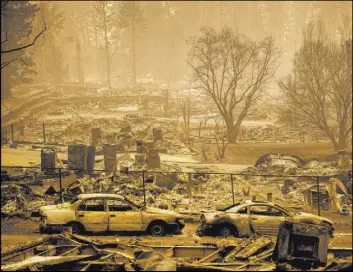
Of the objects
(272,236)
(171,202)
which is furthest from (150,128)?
(272,236)

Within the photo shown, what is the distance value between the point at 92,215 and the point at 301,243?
19.6 feet

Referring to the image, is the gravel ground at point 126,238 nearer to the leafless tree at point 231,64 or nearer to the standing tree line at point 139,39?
the standing tree line at point 139,39

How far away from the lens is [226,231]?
1428 cm

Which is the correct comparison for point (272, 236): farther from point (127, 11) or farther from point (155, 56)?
point (155, 56)

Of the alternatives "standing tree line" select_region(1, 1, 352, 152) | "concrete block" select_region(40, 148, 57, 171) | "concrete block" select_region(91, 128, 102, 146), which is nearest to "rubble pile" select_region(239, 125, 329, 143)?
"standing tree line" select_region(1, 1, 352, 152)

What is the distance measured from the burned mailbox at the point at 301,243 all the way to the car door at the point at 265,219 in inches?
116

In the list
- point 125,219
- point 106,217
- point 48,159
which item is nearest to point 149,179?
point 48,159

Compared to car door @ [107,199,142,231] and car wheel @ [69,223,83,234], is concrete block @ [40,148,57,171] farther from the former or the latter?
car wheel @ [69,223,83,234]

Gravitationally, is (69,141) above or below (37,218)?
above

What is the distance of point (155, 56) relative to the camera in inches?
4961

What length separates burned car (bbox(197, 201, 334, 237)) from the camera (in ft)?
46.9

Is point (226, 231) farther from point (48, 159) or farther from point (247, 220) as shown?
point (48, 159)

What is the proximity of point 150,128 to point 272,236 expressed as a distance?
30.0m

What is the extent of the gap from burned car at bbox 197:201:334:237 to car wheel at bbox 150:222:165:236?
105 centimetres
